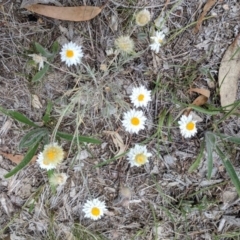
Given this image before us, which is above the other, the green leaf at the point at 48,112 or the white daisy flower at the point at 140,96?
the white daisy flower at the point at 140,96

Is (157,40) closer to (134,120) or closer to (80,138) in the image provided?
(134,120)

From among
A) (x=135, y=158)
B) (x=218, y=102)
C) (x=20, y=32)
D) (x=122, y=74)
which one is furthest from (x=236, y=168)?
(x=20, y=32)

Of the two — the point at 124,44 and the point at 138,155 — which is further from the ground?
the point at 124,44

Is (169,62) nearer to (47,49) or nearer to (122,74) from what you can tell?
(122,74)

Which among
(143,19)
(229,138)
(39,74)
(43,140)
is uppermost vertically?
(143,19)

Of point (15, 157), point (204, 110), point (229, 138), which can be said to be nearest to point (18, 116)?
point (15, 157)

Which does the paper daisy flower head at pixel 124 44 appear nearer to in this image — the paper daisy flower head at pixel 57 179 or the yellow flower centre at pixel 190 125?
the yellow flower centre at pixel 190 125

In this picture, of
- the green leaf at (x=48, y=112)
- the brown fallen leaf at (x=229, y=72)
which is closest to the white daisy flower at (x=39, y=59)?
the green leaf at (x=48, y=112)
